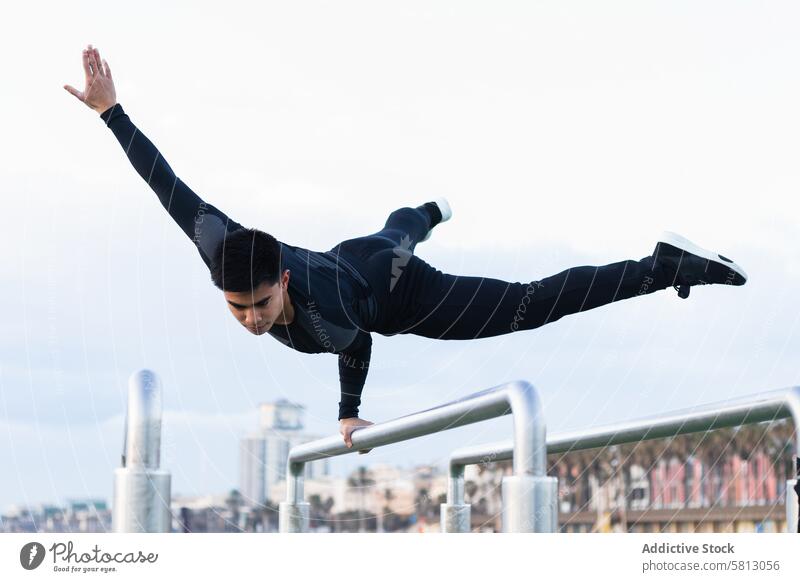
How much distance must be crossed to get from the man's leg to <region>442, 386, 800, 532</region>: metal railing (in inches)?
29.8

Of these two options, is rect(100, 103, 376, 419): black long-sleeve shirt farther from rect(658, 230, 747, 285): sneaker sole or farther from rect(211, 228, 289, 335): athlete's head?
rect(658, 230, 747, 285): sneaker sole

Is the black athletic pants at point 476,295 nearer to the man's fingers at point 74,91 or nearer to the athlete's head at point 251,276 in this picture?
the athlete's head at point 251,276

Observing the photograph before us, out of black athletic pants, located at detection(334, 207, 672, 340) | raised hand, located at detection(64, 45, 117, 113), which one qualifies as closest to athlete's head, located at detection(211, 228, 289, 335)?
black athletic pants, located at detection(334, 207, 672, 340)

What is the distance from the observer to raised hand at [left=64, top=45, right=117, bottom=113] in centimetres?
341

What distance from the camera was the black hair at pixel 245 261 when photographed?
2916mm

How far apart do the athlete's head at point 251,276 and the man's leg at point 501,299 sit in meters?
0.75

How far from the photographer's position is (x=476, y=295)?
3781 millimetres

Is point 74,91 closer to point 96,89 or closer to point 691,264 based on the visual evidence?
point 96,89
